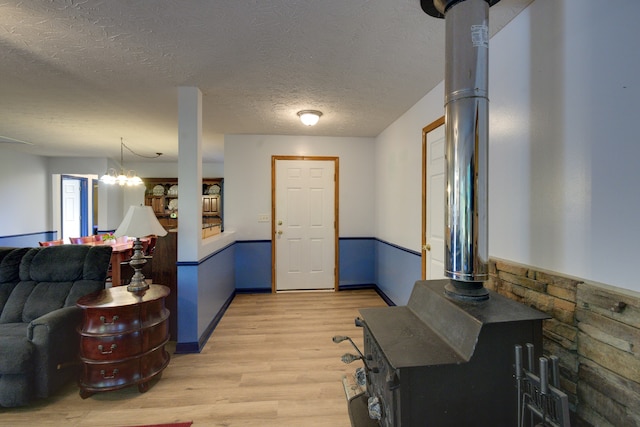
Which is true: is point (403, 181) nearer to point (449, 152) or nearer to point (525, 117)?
point (525, 117)

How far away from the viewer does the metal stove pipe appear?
121 centimetres

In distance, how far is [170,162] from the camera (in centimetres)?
660

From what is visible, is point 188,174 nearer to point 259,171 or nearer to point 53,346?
point 53,346

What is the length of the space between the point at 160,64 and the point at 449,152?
214 cm

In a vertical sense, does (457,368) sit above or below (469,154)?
below

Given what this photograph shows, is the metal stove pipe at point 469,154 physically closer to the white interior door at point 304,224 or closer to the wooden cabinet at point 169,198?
the white interior door at point 304,224

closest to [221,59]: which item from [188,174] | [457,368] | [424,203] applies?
[188,174]

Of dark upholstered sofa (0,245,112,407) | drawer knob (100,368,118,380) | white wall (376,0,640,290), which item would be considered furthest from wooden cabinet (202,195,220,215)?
white wall (376,0,640,290)

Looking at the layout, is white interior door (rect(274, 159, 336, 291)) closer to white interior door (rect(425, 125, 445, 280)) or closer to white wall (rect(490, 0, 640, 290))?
white interior door (rect(425, 125, 445, 280))

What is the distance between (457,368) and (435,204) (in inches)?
68.8

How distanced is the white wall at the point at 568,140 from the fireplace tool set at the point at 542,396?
19.2 inches

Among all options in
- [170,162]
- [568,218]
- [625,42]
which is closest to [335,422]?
[568,218]

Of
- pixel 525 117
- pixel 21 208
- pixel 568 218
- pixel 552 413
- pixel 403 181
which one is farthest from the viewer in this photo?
pixel 21 208

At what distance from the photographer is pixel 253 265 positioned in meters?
4.20
